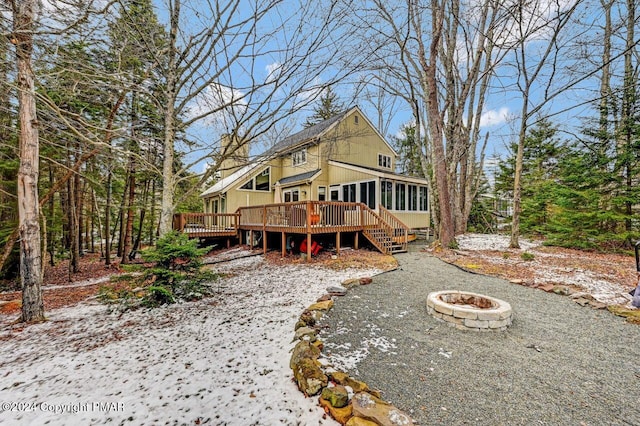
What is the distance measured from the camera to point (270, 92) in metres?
5.29

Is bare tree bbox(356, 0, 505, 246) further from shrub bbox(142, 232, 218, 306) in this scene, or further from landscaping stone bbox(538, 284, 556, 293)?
shrub bbox(142, 232, 218, 306)

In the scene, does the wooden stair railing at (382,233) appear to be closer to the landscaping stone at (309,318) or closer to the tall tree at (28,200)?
the landscaping stone at (309,318)

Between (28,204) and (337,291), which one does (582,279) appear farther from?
(28,204)

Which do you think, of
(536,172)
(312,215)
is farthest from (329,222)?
(536,172)

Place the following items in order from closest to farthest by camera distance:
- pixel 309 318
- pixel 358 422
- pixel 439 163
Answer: pixel 358 422 → pixel 309 318 → pixel 439 163

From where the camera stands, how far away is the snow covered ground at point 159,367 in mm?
2107

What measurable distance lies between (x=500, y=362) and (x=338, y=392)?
74.4 inches

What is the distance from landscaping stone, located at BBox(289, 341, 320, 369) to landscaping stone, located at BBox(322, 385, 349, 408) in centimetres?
52

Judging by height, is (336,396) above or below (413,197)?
below

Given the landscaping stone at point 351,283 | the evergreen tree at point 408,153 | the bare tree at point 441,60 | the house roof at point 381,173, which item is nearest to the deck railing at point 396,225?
the bare tree at point 441,60

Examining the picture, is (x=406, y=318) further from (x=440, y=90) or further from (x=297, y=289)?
(x=440, y=90)

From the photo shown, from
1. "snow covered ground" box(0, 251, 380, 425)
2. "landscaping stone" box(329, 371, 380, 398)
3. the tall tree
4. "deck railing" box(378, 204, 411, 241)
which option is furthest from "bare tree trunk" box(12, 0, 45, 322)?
"deck railing" box(378, 204, 411, 241)

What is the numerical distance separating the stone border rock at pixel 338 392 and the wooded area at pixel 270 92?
13.5ft

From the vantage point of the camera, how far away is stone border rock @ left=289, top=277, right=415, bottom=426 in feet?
6.13
